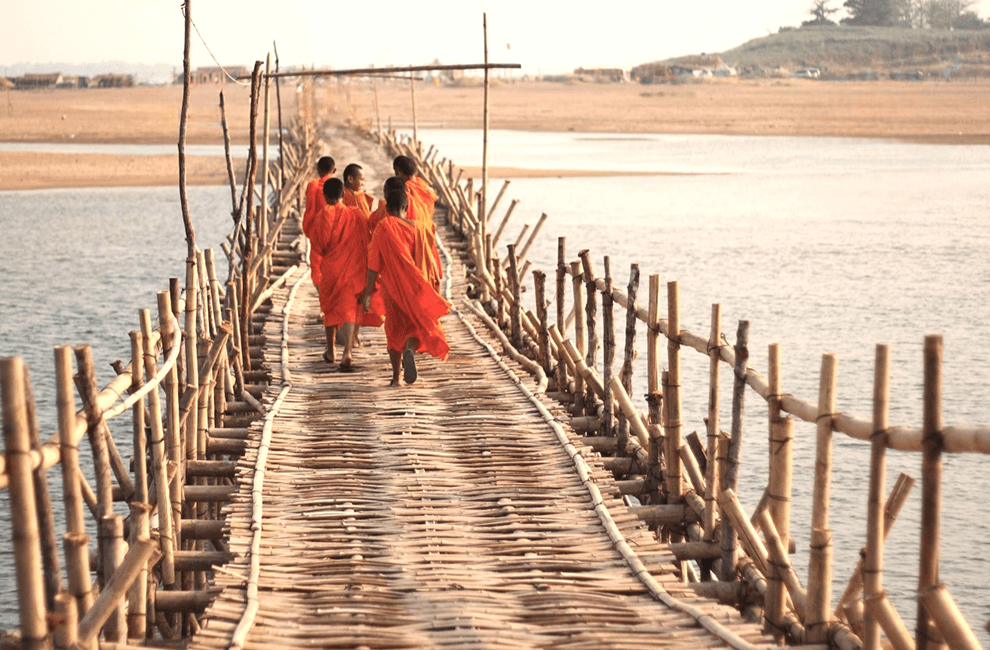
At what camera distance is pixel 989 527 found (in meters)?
7.43

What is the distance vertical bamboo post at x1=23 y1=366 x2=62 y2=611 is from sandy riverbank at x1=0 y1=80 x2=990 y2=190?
24.8 metres

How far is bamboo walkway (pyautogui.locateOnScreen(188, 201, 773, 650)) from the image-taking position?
3.64 meters

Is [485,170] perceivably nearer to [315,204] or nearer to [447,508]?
[315,204]

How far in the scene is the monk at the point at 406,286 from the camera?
21.4 feet

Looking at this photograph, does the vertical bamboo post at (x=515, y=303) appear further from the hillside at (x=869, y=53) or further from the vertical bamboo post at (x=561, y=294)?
the hillside at (x=869, y=53)

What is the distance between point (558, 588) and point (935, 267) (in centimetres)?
1387

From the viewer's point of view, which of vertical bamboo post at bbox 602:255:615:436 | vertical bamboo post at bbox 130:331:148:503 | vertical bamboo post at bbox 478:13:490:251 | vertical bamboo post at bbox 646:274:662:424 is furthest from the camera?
vertical bamboo post at bbox 478:13:490:251

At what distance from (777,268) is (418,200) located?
1102 cm

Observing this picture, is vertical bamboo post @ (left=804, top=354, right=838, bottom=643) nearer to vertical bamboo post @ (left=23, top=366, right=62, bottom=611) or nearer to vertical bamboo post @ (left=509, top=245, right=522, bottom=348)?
vertical bamboo post @ (left=23, top=366, right=62, bottom=611)

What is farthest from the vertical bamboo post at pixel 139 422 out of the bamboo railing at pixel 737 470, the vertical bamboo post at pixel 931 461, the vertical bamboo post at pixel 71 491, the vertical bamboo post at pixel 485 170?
the vertical bamboo post at pixel 485 170

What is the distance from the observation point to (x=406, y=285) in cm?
655

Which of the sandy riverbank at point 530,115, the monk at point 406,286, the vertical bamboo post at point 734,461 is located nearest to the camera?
the vertical bamboo post at point 734,461

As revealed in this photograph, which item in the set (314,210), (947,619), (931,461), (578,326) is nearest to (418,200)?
(314,210)

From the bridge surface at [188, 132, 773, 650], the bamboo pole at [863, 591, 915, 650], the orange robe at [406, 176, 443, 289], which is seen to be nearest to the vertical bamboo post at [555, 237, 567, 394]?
the bridge surface at [188, 132, 773, 650]
